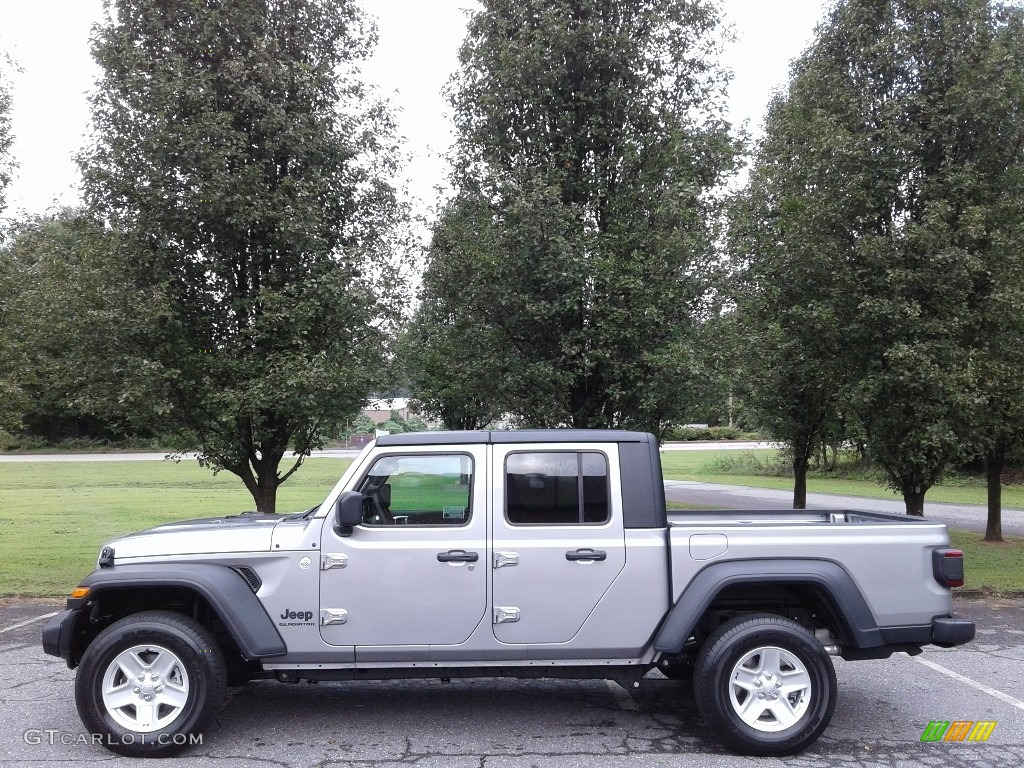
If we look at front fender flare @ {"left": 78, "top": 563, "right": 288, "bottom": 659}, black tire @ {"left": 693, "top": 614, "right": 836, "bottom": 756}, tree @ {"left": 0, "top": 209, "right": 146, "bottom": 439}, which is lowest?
black tire @ {"left": 693, "top": 614, "right": 836, "bottom": 756}

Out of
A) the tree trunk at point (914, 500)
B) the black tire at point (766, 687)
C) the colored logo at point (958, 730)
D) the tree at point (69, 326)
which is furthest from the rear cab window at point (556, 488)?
the tree trunk at point (914, 500)

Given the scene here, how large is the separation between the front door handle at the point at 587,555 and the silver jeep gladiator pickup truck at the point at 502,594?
0.01 metres

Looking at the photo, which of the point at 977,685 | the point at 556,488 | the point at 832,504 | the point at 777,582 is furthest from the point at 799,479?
the point at 556,488

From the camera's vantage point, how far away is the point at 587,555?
15.9ft

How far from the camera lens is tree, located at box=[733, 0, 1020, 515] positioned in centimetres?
974

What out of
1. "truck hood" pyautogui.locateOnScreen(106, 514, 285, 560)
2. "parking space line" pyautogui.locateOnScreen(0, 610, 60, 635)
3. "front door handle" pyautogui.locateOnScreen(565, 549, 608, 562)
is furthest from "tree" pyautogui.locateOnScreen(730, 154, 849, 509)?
"parking space line" pyautogui.locateOnScreen(0, 610, 60, 635)

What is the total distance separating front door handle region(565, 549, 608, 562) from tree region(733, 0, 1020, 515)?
20.4 ft

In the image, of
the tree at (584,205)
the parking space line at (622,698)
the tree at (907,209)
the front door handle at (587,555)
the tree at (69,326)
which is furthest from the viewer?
the tree at (907,209)

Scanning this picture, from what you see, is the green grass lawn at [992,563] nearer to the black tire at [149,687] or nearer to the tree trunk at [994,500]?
the tree trunk at [994,500]

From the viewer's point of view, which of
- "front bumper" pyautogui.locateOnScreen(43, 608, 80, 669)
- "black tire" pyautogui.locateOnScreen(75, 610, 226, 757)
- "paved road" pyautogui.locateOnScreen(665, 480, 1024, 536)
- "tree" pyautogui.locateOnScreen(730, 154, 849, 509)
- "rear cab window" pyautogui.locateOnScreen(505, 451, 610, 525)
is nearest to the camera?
"black tire" pyautogui.locateOnScreen(75, 610, 226, 757)

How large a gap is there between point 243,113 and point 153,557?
583cm

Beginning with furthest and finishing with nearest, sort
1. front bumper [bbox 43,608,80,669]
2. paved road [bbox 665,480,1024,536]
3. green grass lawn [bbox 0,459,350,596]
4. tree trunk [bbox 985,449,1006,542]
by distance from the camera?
paved road [bbox 665,480,1024,536] → tree trunk [bbox 985,449,1006,542] → green grass lawn [bbox 0,459,350,596] → front bumper [bbox 43,608,80,669]

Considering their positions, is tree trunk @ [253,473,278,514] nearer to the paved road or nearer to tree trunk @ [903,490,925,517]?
tree trunk @ [903,490,925,517]

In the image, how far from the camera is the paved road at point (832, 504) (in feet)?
59.7
